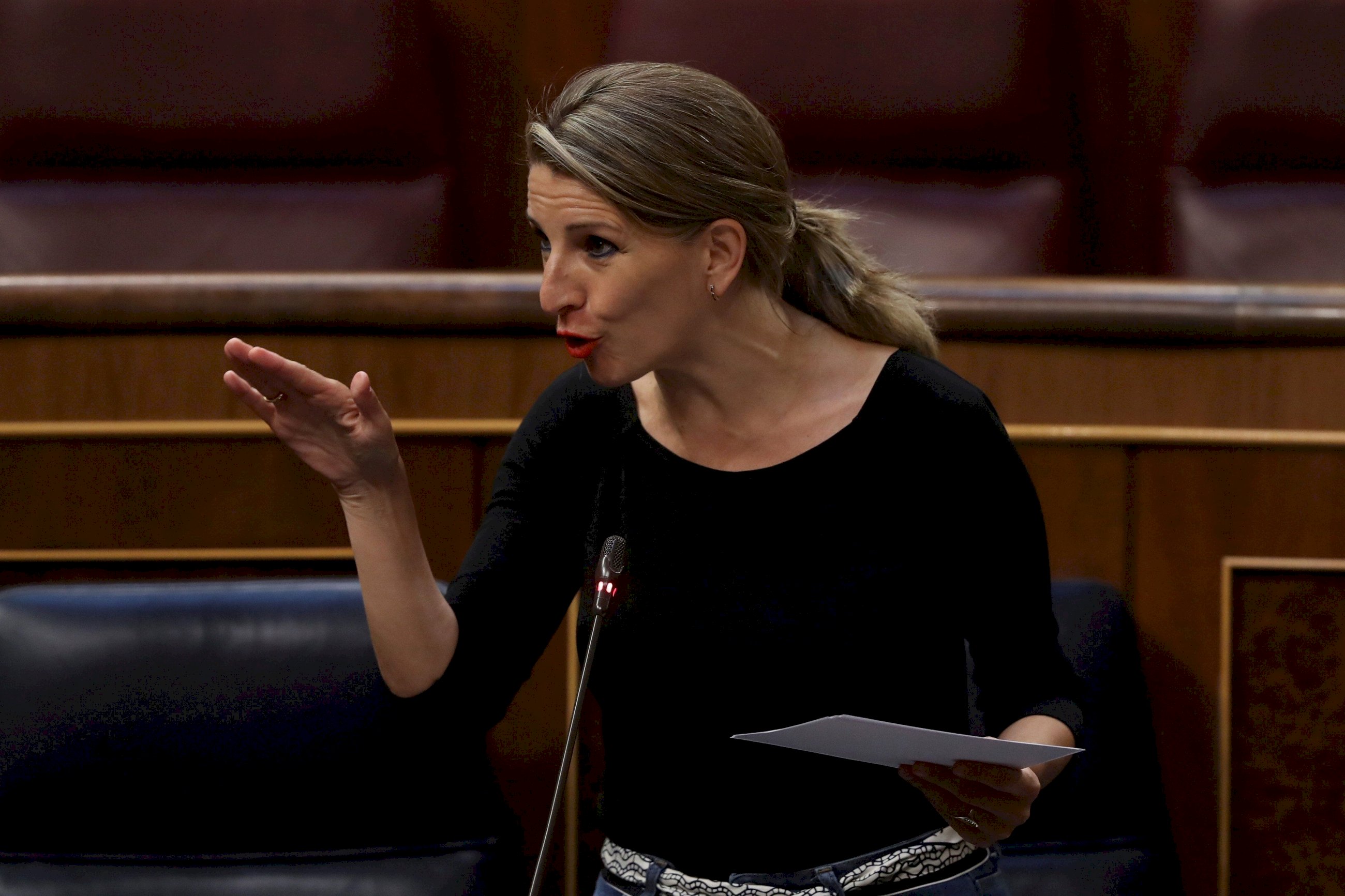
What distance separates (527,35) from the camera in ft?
3.82

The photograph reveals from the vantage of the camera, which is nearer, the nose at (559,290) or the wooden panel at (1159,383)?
the nose at (559,290)

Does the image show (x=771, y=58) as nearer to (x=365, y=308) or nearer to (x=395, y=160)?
(x=395, y=160)

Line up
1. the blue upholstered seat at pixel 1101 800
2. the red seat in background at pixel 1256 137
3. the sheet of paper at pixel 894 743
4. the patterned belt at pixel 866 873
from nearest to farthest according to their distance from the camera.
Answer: the sheet of paper at pixel 894 743 < the patterned belt at pixel 866 873 < the blue upholstered seat at pixel 1101 800 < the red seat in background at pixel 1256 137

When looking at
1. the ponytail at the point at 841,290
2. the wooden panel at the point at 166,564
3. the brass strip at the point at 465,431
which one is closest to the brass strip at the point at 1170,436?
the brass strip at the point at 465,431

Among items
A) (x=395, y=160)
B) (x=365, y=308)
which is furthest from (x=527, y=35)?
(x=365, y=308)

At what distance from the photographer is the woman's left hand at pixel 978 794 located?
454 millimetres

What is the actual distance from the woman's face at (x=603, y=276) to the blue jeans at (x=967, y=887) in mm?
192

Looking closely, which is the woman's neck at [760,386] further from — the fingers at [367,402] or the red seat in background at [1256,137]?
the red seat in background at [1256,137]

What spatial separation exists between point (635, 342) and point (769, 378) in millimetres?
74

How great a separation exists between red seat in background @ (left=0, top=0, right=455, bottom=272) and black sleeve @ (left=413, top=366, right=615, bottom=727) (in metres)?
0.50

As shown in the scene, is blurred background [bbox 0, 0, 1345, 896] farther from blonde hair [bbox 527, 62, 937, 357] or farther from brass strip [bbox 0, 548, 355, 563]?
blonde hair [bbox 527, 62, 937, 357]

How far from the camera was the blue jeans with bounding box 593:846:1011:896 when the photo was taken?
0.52m

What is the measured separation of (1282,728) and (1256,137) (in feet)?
1.72

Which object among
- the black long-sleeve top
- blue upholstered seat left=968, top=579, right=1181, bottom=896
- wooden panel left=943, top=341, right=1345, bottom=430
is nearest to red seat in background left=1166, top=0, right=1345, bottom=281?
wooden panel left=943, top=341, right=1345, bottom=430
